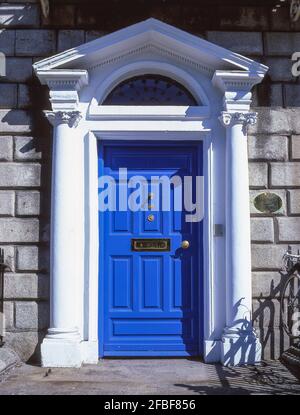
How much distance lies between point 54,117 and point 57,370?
268 centimetres

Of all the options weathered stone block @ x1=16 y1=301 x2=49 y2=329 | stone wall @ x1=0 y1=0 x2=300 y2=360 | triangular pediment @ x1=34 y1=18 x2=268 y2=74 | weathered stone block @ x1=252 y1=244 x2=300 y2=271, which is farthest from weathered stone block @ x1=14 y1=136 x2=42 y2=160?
weathered stone block @ x1=252 y1=244 x2=300 y2=271

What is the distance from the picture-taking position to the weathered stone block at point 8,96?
657 cm

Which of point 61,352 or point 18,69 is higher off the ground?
point 18,69

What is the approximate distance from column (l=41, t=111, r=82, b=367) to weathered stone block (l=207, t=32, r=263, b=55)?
6.05ft

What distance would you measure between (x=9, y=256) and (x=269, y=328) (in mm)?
3000

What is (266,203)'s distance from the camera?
257 inches

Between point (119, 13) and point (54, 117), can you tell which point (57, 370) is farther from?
point (119, 13)

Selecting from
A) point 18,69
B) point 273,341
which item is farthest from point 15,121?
point 273,341

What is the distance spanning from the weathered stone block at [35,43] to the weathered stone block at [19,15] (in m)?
0.12

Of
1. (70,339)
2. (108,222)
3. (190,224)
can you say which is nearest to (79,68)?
(108,222)

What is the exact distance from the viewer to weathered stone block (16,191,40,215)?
Answer: 6.45 m

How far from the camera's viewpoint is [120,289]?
6.48 meters

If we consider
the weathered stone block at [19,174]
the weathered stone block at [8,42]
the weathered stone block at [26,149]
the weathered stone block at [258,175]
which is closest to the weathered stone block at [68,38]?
the weathered stone block at [8,42]

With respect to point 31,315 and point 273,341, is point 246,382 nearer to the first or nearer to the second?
point 273,341
